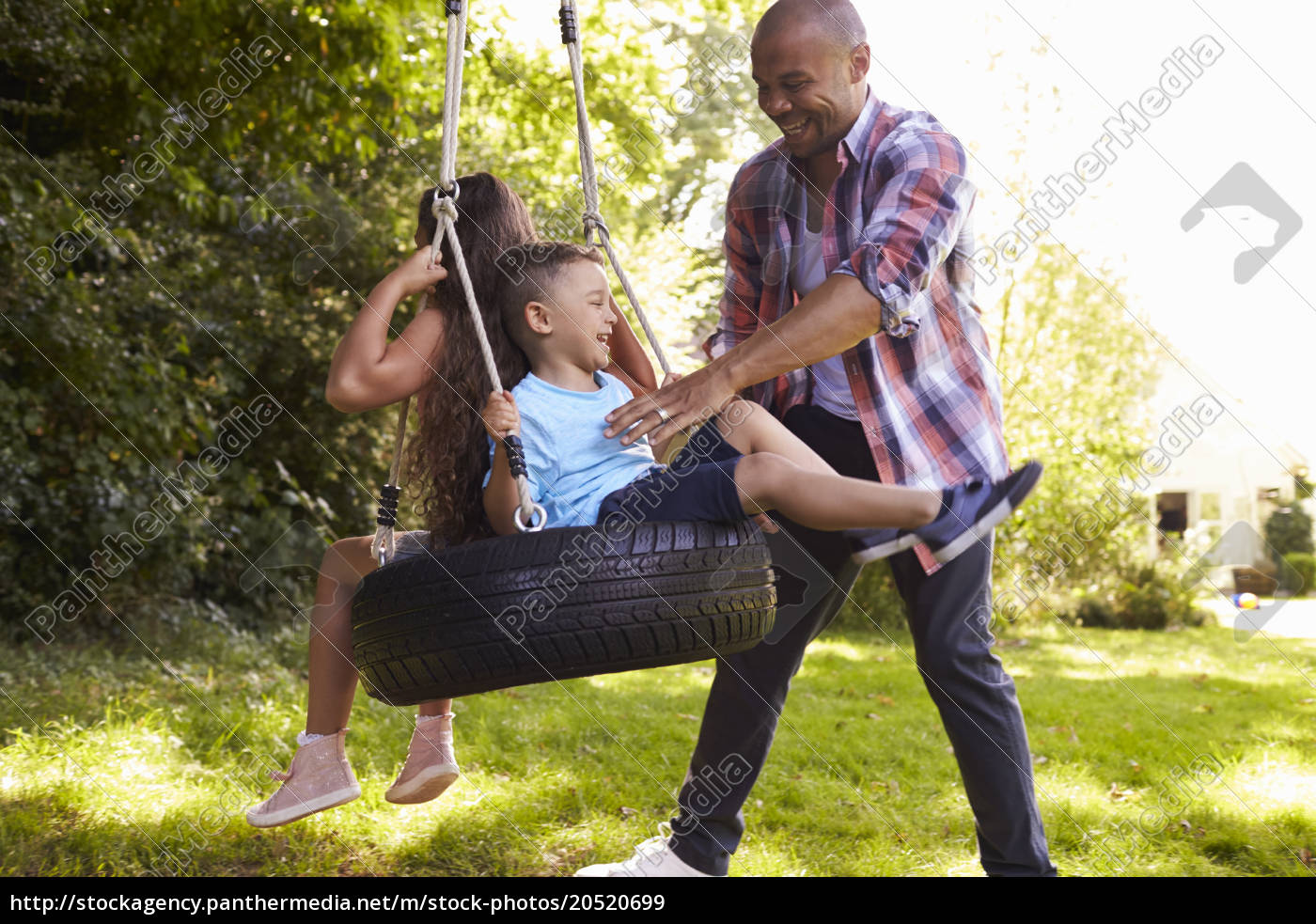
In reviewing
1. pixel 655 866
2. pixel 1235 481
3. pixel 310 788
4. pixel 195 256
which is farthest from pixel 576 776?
pixel 1235 481

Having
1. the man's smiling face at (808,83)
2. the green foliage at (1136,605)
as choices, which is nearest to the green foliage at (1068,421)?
the green foliage at (1136,605)

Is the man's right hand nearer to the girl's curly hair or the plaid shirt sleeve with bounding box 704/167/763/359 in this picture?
the girl's curly hair

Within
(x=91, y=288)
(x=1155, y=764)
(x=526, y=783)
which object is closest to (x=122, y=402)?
(x=91, y=288)

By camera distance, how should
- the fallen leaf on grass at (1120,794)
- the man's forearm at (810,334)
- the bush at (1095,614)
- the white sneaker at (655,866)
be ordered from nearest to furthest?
the man's forearm at (810,334)
the white sneaker at (655,866)
the fallen leaf on grass at (1120,794)
the bush at (1095,614)

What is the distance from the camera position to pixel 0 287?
18.8 ft

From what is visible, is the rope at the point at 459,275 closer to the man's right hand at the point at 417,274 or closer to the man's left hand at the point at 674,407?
the man's right hand at the point at 417,274

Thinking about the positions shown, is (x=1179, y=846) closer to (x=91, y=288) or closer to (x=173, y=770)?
(x=173, y=770)

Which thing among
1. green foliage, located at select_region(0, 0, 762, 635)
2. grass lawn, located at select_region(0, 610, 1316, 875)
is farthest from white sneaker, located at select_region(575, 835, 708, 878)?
green foliage, located at select_region(0, 0, 762, 635)

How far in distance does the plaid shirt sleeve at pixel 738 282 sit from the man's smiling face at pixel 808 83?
297 millimetres

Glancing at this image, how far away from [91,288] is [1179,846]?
6326 mm

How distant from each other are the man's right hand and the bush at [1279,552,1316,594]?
A: 19.3 metres

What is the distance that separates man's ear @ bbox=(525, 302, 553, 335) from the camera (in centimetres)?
223

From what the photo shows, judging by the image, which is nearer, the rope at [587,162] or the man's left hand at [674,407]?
the man's left hand at [674,407]

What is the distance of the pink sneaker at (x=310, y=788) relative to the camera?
2.29 meters
